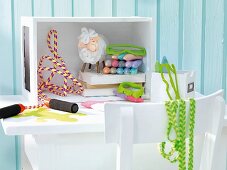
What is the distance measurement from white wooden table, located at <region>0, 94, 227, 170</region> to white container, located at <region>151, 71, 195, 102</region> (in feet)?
0.59

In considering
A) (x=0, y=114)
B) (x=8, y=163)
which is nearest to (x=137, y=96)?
(x=0, y=114)

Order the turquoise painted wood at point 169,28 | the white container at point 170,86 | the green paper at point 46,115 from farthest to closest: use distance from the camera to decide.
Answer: the turquoise painted wood at point 169,28 < the white container at point 170,86 < the green paper at point 46,115

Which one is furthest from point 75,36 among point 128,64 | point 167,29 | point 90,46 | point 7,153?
point 7,153

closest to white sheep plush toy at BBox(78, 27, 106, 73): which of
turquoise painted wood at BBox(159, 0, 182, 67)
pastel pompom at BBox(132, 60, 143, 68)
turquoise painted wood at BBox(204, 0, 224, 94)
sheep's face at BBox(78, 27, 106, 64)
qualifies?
sheep's face at BBox(78, 27, 106, 64)

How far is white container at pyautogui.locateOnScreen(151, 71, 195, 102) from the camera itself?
5.26 feet

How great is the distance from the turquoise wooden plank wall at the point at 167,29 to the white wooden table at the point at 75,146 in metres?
0.53

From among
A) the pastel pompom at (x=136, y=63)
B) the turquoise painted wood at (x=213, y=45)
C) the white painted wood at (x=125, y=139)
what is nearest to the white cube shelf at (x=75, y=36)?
the pastel pompom at (x=136, y=63)

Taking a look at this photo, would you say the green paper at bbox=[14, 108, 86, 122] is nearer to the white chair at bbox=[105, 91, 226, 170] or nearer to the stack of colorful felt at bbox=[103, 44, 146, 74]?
the white chair at bbox=[105, 91, 226, 170]

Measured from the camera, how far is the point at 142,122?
1248 millimetres

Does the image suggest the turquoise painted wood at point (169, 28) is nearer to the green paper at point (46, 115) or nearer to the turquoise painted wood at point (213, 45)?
the turquoise painted wood at point (213, 45)

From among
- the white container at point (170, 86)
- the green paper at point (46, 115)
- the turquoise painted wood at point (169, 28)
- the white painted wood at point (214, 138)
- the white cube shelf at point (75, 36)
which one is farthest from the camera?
the turquoise painted wood at point (169, 28)

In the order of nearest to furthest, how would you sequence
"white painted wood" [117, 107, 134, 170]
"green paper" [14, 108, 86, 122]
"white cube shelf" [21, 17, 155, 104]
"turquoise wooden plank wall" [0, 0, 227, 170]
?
"white painted wood" [117, 107, 134, 170], "green paper" [14, 108, 86, 122], "white cube shelf" [21, 17, 155, 104], "turquoise wooden plank wall" [0, 0, 227, 170]

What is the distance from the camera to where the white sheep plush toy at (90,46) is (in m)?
1.79

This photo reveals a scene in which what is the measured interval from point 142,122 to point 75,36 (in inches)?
28.8
